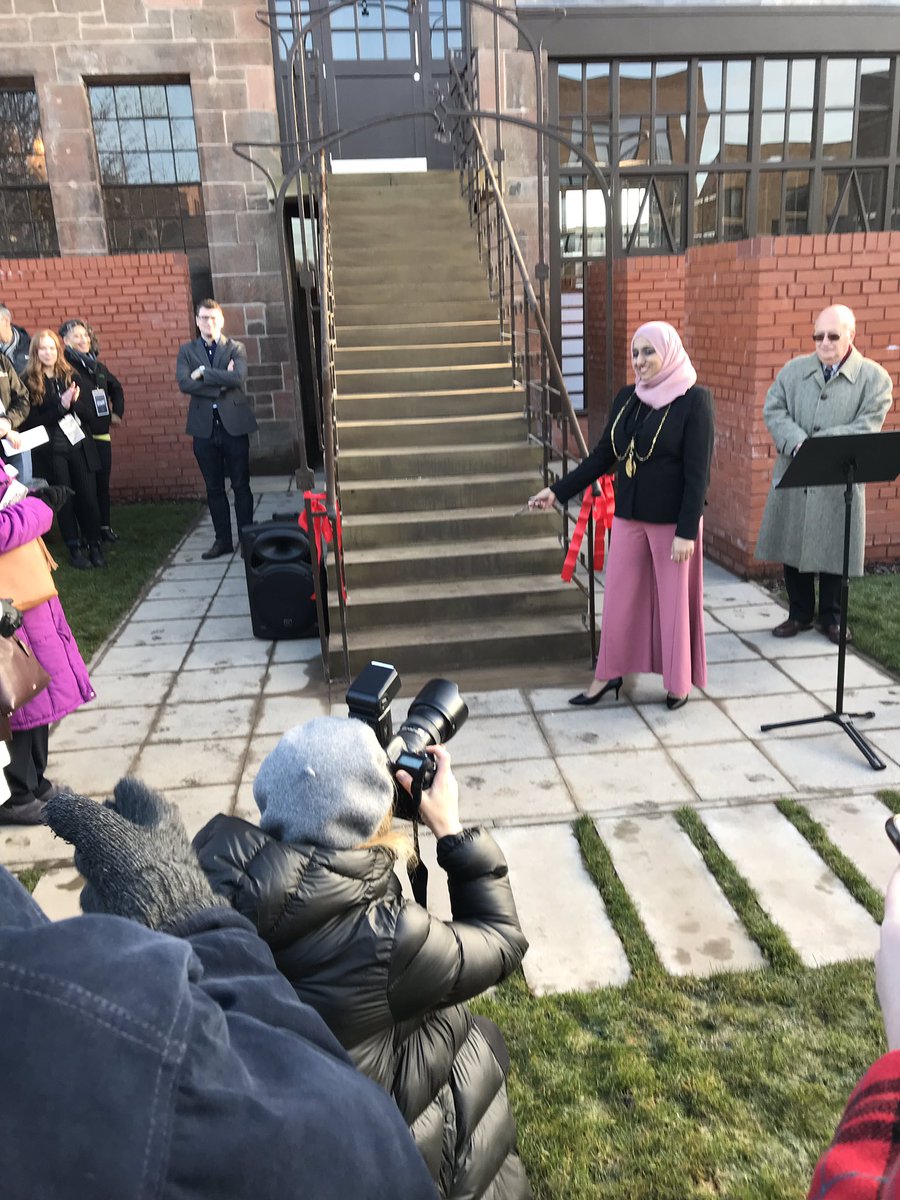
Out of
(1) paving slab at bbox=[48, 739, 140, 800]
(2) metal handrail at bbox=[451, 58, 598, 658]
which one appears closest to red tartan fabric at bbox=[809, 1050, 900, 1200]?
(1) paving slab at bbox=[48, 739, 140, 800]

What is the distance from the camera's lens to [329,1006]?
4.25 ft

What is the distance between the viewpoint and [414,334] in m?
6.90

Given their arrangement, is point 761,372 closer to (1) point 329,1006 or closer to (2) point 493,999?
(2) point 493,999

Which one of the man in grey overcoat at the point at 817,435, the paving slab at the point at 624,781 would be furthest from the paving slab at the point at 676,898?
the man in grey overcoat at the point at 817,435

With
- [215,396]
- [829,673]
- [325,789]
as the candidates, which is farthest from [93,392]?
[325,789]

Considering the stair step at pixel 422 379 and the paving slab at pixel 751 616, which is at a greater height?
the stair step at pixel 422 379

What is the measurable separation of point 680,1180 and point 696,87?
9.42m

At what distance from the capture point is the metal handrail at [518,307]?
502 centimetres

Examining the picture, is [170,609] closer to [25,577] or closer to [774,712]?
[25,577]

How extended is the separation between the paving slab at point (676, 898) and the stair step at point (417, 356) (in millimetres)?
4307

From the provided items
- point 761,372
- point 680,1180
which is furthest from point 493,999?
point 761,372

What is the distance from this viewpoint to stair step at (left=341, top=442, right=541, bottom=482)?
5820 millimetres

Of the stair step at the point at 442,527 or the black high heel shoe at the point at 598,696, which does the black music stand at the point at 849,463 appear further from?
the stair step at the point at 442,527

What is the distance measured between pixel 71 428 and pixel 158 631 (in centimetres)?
209
